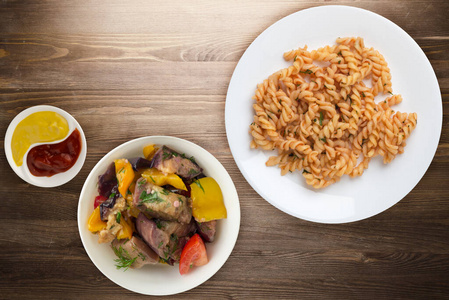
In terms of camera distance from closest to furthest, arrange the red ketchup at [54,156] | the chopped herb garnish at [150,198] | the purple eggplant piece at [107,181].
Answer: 1. the chopped herb garnish at [150,198]
2. the purple eggplant piece at [107,181]
3. the red ketchup at [54,156]

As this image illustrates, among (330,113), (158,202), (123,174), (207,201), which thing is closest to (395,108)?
(330,113)

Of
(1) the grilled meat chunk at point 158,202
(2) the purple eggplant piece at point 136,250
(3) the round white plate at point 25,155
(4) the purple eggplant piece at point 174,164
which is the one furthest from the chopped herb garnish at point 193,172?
(3) the round white plate at point 25,155

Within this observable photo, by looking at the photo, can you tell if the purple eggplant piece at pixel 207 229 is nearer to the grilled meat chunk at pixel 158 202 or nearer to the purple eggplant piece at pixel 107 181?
the grilled meat chunk at pixel 158 202

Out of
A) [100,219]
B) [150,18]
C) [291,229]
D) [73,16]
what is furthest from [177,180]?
[73,16]

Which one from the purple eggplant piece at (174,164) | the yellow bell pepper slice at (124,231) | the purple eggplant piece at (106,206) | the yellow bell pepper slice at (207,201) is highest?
the purple eggplant piece at (174,164)

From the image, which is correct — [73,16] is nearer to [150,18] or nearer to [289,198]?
[150,18]

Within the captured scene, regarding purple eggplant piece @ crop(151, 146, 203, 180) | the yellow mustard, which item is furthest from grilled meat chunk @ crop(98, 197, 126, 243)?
the yellow mustard
